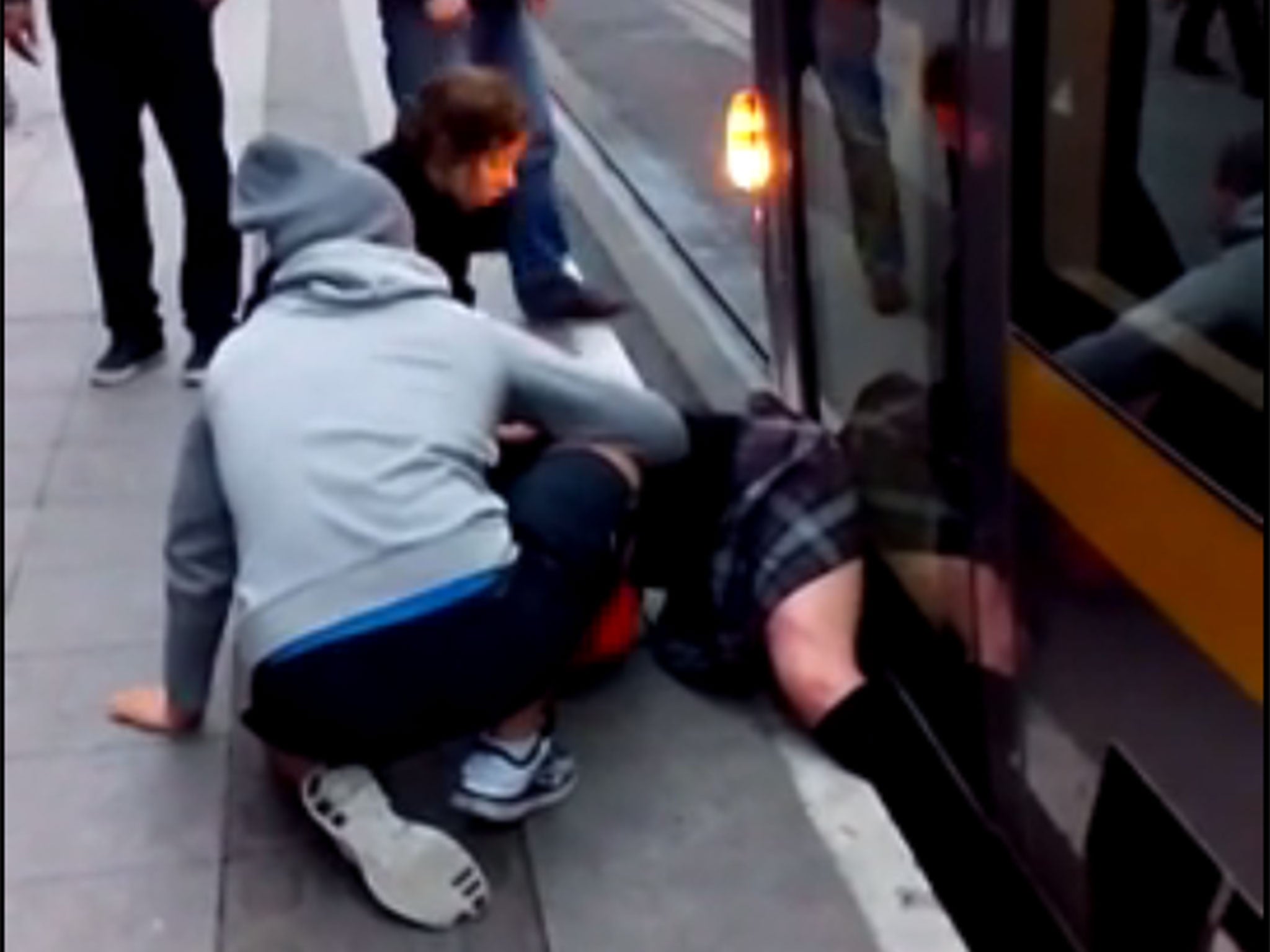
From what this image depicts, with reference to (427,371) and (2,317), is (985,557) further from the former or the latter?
(2,317)

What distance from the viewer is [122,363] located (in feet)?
18.5

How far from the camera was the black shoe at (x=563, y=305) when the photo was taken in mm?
5941

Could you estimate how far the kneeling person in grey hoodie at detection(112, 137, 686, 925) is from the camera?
10.4 ft

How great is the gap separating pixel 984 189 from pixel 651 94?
795cm

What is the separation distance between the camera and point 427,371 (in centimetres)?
332

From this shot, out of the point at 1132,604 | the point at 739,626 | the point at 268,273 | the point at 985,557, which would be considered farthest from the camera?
the point at 739,626

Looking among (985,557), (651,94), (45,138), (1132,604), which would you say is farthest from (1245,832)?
(651,94)

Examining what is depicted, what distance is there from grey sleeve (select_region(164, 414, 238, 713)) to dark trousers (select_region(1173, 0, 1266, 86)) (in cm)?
157

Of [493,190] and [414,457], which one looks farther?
[493,190]

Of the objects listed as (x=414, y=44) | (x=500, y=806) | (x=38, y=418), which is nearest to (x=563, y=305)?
(x=414, y=44)

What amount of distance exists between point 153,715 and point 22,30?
6.03 ft

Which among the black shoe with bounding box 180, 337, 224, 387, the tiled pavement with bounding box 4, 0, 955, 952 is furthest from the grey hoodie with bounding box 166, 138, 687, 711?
the black shoe with bounding box 180, 337, 224, 387

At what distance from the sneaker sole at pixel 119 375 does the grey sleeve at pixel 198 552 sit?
2092 millimetres

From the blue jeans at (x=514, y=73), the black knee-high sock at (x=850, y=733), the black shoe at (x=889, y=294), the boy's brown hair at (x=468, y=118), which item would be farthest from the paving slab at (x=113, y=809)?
the blue jeans at (x=514, y=73)
